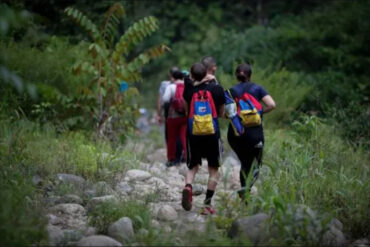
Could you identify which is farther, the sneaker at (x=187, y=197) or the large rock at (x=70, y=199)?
the large rock at (x=70, y=199)

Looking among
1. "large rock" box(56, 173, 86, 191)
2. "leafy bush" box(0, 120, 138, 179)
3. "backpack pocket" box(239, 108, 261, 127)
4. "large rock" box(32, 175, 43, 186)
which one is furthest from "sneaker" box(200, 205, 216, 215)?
"large rock" box(32, 175, 43, 186)

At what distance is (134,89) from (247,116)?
13.4ft

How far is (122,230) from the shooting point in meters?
4.84

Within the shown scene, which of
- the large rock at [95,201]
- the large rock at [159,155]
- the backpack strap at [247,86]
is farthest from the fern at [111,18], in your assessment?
the large rock at [95,201]

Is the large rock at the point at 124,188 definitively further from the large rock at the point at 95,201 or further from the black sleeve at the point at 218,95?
the black sleeve at the point at 218,95

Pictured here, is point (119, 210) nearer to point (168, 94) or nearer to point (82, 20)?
point (168, 94)

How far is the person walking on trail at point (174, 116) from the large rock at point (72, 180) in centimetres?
290

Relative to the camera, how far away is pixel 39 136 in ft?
27.3

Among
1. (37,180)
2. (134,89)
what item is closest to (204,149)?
(37,180)

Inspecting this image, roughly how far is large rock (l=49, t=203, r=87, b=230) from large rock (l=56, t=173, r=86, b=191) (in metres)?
0.64

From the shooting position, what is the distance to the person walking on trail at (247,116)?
19.5 ft

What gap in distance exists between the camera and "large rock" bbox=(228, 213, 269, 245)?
184 inches

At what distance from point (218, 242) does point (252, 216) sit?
1.97ft

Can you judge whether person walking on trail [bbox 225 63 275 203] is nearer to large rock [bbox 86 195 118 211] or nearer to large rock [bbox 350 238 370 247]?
large rock [bbox 350 238 370 247]
